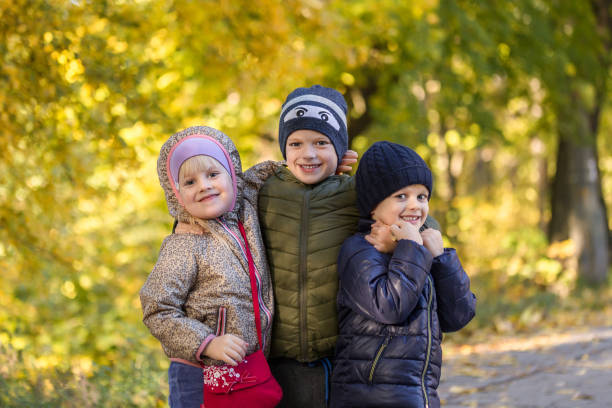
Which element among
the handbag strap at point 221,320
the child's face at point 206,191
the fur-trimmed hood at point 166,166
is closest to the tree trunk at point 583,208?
the fur-trimmed hood at point 166,166

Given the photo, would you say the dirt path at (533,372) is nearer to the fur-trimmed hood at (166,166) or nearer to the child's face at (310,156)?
the child's face at (310,156)

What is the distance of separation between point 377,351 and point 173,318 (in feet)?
2.39

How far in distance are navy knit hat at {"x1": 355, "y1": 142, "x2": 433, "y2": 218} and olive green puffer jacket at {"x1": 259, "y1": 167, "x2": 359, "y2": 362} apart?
112 millimetres

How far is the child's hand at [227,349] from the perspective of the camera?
2391 mm

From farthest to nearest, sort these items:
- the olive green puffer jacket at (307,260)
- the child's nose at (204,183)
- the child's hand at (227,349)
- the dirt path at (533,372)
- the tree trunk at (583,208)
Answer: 1. the tree trunk at (583,208)
2. the dirt path at (533,372)
3. the olive green puffer jacket at (307,260)
4. the child's nose at (204,183)
5. the child's hand at (227,349)

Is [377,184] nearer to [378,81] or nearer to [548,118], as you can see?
[378,81]

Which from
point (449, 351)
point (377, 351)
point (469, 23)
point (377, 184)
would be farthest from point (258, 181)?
point (469, 23)

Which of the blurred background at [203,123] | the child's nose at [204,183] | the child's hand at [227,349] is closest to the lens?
the child's hand at [227,349]

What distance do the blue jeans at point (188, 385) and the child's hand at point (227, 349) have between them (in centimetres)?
17

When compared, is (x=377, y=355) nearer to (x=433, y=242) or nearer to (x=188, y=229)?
(x=433, y=242)

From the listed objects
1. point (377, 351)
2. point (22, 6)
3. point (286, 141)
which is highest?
point (22, 6)

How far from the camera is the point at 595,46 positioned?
1074cm

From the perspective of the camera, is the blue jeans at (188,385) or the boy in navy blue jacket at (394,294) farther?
the blue jeans at (188,385)

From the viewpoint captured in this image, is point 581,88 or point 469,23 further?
point 581,88
